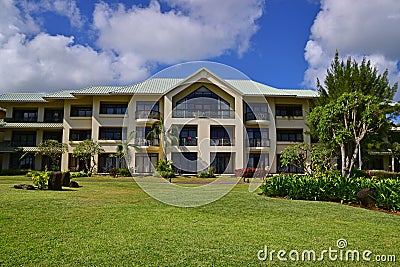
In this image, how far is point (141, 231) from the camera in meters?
7.48

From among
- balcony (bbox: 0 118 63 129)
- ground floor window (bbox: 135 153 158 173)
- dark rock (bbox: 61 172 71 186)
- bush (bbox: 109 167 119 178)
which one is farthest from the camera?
balcony (bbox: 0 118 63 129)

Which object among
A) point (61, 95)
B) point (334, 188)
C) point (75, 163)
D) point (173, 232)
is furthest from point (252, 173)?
point (173, 232)

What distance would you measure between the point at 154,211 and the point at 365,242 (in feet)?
18.2

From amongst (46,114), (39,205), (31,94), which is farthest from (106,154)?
(39,205)

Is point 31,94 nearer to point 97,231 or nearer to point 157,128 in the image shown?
point 157,128

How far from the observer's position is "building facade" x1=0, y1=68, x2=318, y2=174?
31.4 m

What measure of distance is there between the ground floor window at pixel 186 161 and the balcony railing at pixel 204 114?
346 cm

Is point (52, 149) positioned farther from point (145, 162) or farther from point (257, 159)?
point (257, 159)

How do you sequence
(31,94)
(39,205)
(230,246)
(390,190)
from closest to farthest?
(230,246)
(39,205)
(390,190)
(31,94)

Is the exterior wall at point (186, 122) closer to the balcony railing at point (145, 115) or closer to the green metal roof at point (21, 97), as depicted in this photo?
the balcony railing at point (145, 115)

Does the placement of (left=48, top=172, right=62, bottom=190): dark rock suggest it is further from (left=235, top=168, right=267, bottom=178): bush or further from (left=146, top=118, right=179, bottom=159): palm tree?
(left=146, top=118, right=179, bottom=159): palm tree

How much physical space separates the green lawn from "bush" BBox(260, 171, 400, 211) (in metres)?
0.96

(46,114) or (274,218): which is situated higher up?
(46,114)

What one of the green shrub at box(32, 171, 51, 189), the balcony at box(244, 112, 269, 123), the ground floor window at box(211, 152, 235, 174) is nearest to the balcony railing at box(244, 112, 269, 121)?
the balcony at box(244, 112, 269, 123)
